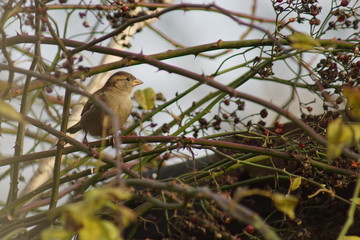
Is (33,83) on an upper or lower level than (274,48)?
upper

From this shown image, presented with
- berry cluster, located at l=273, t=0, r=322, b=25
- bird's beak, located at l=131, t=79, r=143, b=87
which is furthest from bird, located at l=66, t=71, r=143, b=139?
berry cluster, located at l=273, t=0, r=322, b=25

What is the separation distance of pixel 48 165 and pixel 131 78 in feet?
3.92

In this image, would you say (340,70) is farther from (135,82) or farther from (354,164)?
(135,82)

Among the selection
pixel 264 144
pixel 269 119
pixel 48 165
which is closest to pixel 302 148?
pixel 264 144

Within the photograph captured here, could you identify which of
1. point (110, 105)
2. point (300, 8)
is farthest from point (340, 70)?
point (110, 105)

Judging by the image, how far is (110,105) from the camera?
4.62 metres

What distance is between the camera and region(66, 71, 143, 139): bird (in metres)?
4.33

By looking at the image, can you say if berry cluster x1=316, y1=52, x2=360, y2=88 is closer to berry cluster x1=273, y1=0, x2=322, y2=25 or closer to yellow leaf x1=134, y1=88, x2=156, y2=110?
berry cluster x1=273, y1=0, x2=322, y2=25

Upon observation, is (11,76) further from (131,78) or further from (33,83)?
(131,78)

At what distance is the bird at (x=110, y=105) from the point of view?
4328 mm

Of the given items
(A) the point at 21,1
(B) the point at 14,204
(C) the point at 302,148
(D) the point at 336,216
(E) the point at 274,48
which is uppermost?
(A) the point at 21,1

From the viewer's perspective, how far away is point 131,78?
5000 mm

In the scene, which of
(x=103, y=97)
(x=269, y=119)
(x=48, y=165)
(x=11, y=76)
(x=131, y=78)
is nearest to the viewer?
(x=11, y=76)

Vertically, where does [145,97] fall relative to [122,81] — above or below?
below
